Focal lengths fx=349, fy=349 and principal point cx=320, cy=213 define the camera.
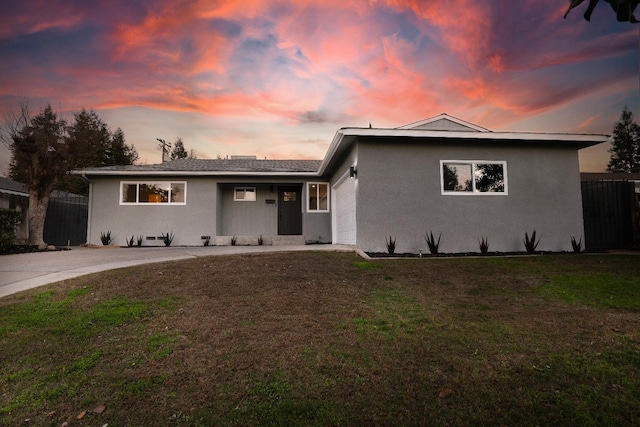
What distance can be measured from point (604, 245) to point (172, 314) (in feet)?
40.5

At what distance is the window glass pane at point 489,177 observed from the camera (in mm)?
9781

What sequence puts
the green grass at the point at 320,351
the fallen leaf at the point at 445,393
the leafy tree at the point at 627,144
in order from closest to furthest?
the green grass at the point at 320,351
the fallen leaf at the point at 445,393
the leafy tree at the point at 627,144

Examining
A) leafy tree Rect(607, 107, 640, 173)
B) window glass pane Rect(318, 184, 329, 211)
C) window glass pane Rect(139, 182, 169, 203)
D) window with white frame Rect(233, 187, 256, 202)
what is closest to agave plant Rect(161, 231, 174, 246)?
window glass pane Rect(139, 182, 169, 203)

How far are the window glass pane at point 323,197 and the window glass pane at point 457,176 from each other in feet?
18.9

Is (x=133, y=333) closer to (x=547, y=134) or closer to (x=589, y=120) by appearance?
(x=547, y=134)

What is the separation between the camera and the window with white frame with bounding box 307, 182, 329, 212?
1439cm

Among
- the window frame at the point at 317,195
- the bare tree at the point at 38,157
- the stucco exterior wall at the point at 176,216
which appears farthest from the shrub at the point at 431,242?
the bare tree at the point at 38,157

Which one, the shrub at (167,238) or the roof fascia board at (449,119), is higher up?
the roof fascia board at (449,119)

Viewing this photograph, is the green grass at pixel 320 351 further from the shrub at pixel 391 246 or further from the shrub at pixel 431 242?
the shrub at pixel 431 242

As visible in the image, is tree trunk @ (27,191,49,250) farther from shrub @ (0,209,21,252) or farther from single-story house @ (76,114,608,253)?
single-story house @ (76,114,608,253)

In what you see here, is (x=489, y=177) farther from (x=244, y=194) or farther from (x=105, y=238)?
(x=105, y=238)

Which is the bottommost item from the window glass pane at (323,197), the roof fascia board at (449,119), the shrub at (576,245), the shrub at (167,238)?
the shrub at (576,245)

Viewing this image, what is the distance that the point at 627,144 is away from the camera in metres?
33.5

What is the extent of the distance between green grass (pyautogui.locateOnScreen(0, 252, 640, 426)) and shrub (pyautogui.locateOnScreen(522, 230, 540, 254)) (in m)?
3.48
